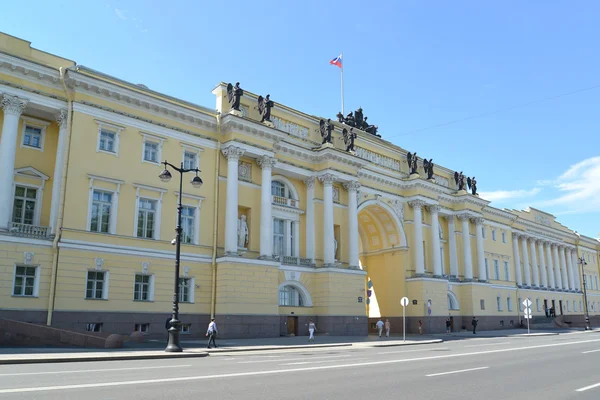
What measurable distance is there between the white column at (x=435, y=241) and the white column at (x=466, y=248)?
15.2 feet

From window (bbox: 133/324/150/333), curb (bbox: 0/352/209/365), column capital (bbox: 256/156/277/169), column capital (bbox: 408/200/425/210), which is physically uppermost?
column capital (bbox: 256/156/277/169)

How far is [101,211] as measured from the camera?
27625 millimetres

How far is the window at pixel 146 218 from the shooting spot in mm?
29109

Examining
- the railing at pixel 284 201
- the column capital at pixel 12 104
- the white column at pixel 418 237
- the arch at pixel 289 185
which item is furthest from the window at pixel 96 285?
the white column at pixel 418 237

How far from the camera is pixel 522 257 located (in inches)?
2606

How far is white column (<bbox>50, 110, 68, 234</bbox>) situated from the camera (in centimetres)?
2592

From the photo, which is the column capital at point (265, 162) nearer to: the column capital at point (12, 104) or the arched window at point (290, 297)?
the arched window at point (290, 297)

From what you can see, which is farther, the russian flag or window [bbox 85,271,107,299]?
the russian flag

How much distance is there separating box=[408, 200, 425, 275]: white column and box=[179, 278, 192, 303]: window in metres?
22.8

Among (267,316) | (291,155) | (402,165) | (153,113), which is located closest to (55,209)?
(153,113)

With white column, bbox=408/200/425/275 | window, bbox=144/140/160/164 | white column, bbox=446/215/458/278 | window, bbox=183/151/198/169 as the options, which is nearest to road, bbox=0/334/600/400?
window, bbox=144/140/160/164

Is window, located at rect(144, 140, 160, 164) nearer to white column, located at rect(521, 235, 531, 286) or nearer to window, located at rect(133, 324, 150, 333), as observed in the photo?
window, located at rect(133, 324, 150, 333)

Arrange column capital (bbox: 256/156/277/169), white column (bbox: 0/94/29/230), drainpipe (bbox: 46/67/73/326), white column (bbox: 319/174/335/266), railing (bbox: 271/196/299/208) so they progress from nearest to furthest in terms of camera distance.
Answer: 1. white column (bbox: 0/94/29/230)
2. drainpipe (bbox: 46/67/73/326)
3. column capital (bbox: 256/156/277/169)
4. railing (bbox: 271/196/299/208)
5. white column (bbox: 319/174/335/266)

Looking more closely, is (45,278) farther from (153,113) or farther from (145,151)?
(153,113)
